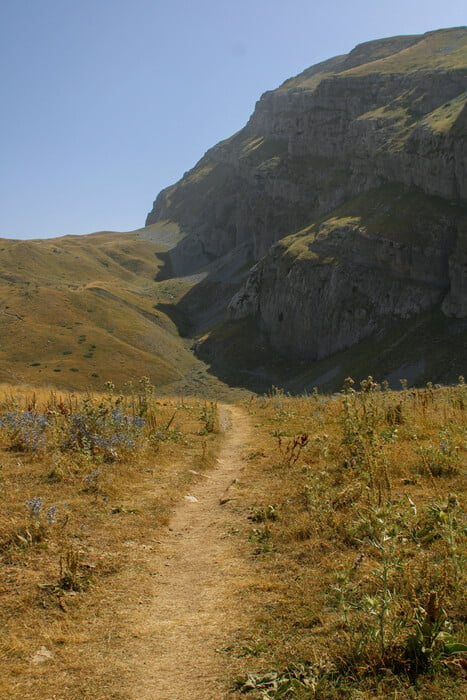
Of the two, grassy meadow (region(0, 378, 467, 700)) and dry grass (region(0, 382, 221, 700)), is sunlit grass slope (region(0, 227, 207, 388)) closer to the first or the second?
dry grass (region(0, 382, 221, 700))

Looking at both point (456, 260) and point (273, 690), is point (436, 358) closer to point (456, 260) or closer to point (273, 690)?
point (456, 260)

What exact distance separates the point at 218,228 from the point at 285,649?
524 feet

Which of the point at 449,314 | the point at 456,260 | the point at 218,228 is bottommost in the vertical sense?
the point at 449,314

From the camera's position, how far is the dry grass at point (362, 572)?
140 inches

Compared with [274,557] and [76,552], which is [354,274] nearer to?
[274,557]

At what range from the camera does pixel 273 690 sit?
3.56 meters

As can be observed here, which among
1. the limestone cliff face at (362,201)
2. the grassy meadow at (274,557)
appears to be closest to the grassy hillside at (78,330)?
the limestone cliff face at (362,201)

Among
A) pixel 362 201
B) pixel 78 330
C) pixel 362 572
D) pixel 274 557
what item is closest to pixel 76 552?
pixel 274 557

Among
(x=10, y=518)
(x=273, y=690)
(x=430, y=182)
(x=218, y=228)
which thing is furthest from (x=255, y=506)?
(x=218, y=228)

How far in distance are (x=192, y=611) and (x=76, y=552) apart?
1534mm

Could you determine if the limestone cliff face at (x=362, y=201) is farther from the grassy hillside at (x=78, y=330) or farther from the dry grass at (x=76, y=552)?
the dry grass at (x=76, y=552)

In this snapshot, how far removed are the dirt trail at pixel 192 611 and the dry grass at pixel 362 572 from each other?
29 cm

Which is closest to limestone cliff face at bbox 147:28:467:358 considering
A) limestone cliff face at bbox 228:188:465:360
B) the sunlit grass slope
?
limestone cliff face at bbox 228:188:465:360

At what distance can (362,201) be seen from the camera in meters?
82.0
